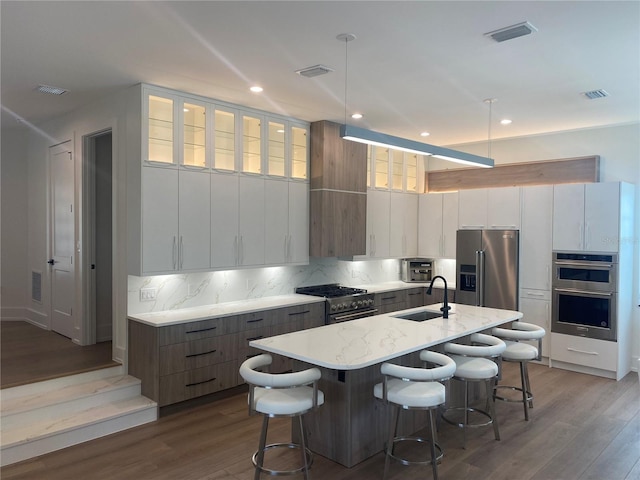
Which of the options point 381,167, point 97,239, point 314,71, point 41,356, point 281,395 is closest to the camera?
point 281,395

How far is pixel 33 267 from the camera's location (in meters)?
6.82

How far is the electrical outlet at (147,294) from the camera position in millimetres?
4680

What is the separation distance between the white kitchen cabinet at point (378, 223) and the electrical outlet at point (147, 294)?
3018 mm

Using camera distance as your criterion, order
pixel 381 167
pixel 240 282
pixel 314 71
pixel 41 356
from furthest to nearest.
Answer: pixel 381 167, pixel 240 282, pixel 41 356, pixel 314 71

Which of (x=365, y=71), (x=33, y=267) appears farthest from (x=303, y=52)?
→ (x=33, y=267)

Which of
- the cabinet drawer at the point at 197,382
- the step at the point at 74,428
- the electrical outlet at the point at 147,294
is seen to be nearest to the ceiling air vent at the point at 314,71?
the electrical outlet at the point at 147,294

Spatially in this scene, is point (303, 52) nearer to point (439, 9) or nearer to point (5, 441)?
point (439, 9)

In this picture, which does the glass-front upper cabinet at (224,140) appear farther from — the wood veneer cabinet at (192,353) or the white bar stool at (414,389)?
the white bar stool at (414,389)

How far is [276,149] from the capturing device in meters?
5.59

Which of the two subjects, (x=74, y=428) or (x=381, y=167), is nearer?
(x=74, y=428)

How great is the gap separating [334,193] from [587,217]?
2986 millimetres

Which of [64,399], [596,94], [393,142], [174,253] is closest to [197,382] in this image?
[64,399]

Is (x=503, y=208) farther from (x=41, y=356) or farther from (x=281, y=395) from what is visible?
(x=41, y=356)

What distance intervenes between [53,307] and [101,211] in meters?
1.51
